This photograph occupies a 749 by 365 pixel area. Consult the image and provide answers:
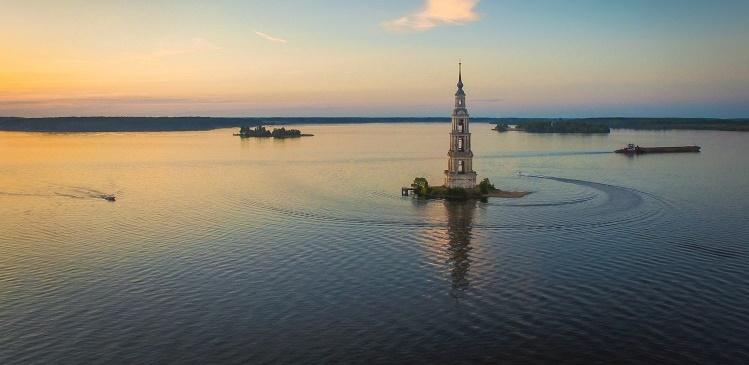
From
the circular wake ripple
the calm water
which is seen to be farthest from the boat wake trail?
the circular wake ripple

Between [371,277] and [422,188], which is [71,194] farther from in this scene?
[371,277]

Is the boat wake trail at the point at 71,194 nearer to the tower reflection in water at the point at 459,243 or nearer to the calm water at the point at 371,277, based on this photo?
the calm water at the point at 371,277

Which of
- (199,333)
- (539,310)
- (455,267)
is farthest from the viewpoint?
(455,267)

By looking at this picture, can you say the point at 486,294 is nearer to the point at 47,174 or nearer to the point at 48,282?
the point at 48,282

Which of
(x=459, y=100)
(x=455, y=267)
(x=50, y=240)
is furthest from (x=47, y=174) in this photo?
(x=455, y=267)

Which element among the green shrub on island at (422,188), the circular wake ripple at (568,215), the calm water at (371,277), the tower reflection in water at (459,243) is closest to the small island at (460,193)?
the green shrub on island at (422,188)

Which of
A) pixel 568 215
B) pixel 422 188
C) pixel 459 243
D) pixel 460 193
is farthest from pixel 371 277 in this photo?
pixel 422 188

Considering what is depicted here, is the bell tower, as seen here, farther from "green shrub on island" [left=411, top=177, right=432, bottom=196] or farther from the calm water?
the calm water
